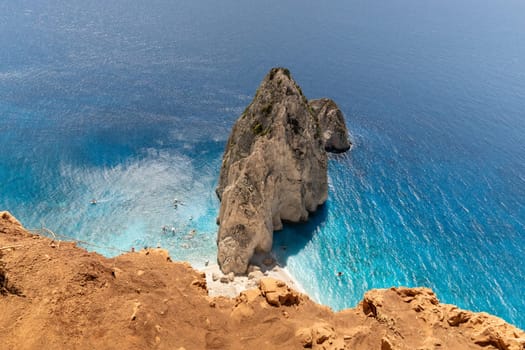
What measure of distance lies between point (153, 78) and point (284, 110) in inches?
2266

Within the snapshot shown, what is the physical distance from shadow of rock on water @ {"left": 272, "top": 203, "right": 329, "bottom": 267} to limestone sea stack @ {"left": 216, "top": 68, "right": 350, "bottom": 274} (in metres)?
0.99

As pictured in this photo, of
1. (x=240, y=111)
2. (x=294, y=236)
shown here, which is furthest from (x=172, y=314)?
(x=240, y=111)

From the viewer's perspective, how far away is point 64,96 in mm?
72688

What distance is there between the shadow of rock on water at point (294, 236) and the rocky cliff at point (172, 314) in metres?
23.9

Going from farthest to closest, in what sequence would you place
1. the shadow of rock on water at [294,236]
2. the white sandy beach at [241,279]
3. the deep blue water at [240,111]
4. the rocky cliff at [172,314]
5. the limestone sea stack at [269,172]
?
the deep blue water at [240,111] < the shadow of rock on water at [294,236] < the limestone sea stack at [269,172] < the white sandy beach at [241,279] < the rocky cliff at [172,314]

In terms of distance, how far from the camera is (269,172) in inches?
1575

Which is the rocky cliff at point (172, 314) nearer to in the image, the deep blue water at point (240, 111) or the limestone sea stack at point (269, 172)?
the limestone sea stack at point (269, 172)

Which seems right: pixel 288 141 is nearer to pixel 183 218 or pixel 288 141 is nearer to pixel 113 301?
pixel 183 218

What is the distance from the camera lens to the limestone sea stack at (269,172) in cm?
3750

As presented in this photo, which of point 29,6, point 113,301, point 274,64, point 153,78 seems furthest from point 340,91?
point 29,6

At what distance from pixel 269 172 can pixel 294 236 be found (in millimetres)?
10255

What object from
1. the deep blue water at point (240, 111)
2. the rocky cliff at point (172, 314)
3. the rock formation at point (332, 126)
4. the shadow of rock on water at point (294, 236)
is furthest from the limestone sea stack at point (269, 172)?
the rocky cliff at point (172, 314)

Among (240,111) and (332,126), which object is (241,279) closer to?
(332,126)

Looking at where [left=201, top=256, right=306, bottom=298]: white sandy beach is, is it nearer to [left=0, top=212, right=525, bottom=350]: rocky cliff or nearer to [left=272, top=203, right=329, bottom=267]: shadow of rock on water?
[left=272, top=203, right=329, bottom=267]: shadow of rock on water
